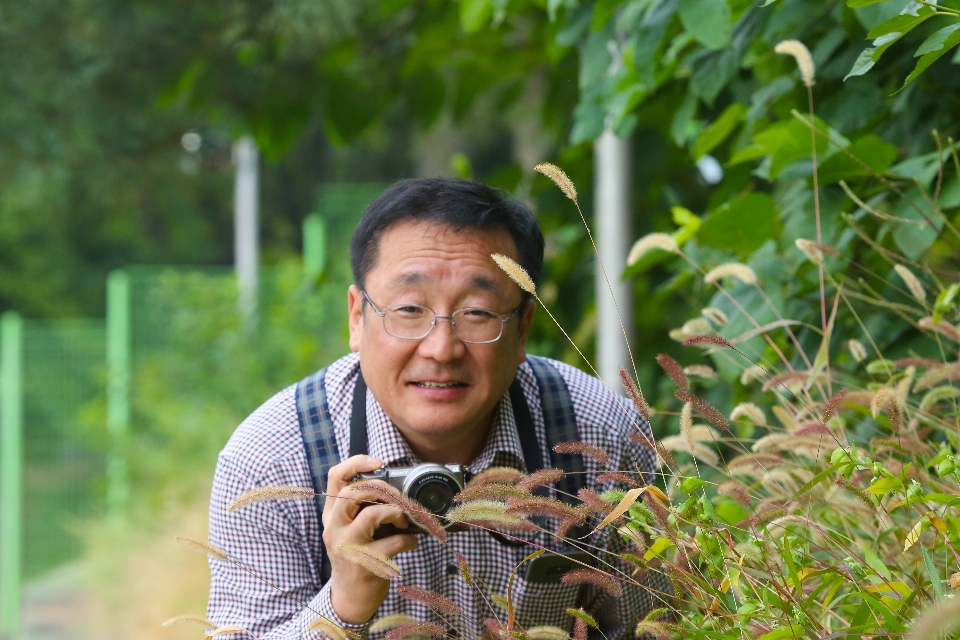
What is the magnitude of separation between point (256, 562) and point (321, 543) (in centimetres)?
13

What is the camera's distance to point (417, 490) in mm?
1977

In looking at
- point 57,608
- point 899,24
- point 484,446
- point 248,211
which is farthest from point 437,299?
point 248,211

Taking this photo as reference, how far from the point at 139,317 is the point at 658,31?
25.3ft

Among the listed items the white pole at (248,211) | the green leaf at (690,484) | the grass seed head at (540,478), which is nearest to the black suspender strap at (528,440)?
the grass seed head at (540,478)

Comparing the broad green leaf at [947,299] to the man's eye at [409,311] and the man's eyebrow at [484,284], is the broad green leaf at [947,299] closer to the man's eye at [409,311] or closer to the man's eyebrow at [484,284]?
the man's eyebrow at [484,284]

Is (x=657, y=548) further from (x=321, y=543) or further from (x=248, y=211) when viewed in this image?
(x=248, y=211)

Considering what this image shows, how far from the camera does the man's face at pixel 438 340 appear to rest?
2137mm

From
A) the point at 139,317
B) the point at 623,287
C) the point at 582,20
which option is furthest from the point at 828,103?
the point at 139,317

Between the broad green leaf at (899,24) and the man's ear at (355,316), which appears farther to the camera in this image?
the man's ear at (355,316)

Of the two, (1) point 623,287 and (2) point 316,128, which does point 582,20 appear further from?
(2) point 316,128

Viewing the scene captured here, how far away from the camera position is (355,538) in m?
1.97

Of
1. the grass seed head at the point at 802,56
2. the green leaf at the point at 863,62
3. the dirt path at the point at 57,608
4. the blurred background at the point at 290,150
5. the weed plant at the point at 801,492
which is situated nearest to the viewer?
the weed plant at the point at 801,492

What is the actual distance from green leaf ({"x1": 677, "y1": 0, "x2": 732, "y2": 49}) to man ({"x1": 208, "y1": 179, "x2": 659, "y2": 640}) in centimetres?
50

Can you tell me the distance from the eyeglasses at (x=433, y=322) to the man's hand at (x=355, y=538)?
28 cm
